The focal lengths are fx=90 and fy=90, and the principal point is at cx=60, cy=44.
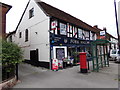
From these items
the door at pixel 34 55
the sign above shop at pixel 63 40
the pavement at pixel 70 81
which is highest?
the sign above shop at pixel 63 40

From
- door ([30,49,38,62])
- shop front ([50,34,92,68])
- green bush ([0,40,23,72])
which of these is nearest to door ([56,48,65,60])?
shop front ([50,34,92,68])

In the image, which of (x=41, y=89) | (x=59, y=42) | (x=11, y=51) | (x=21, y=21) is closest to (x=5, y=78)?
(x=11, y=51)

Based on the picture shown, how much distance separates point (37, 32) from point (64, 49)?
379 centimetres

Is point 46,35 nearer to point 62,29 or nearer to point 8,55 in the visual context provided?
point 62,29

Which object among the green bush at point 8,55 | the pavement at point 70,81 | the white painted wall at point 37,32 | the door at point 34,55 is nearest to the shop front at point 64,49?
the white painted wall at point 37,32

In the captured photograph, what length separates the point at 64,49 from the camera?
10.2 m

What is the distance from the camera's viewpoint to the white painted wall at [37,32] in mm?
9414

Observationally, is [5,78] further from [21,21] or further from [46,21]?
[21,21]

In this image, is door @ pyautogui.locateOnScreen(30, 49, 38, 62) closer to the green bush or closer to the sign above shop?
the sign above shop

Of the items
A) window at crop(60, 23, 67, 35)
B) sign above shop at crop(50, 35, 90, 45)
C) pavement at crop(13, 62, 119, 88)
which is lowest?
pavement at crop(13, 62, 119, 88)

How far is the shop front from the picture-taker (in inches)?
365

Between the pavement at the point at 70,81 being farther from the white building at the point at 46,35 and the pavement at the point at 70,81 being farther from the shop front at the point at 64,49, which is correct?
the shop front at the point at 64,49

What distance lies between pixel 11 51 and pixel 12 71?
118 cm

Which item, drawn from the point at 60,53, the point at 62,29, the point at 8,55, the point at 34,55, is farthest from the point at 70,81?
the point at 34,55
